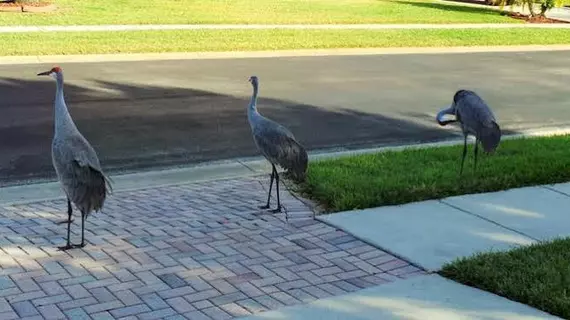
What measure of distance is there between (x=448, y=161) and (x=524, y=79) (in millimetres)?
9160

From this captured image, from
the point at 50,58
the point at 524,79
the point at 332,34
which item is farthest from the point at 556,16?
the point at 50,58

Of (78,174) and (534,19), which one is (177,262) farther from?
(534,19)

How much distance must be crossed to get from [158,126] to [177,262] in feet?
18.5

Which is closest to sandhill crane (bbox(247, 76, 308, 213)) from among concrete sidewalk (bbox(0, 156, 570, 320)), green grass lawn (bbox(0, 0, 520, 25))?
concrete sidewalk (bbox(0, 156, 570, 320))

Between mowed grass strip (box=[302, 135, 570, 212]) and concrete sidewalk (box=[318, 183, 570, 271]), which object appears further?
mowed grass strip (box=[302, 135, 570, 212])

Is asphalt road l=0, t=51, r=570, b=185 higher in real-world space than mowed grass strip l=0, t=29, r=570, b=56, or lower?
lower

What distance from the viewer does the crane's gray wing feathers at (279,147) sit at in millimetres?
7359

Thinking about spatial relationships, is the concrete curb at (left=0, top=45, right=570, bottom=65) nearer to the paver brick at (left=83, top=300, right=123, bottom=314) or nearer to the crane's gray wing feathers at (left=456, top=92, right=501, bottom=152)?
the crane's gray wing feathers at (left=456, top=92, right=501, bottom=152)

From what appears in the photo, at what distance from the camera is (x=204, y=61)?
18.2 meters

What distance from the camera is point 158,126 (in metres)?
11.5

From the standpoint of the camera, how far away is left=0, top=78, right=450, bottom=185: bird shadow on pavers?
9852 mm

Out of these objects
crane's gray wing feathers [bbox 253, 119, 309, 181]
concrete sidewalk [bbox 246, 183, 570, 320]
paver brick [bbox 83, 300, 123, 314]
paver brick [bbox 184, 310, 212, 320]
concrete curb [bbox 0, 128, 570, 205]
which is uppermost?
crane's gray wing feathers [bbox 253, 119, 309, 181]

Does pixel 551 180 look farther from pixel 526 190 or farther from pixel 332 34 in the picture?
pixel 332 34

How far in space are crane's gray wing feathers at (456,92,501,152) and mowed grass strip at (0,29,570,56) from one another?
11568 millimetres
